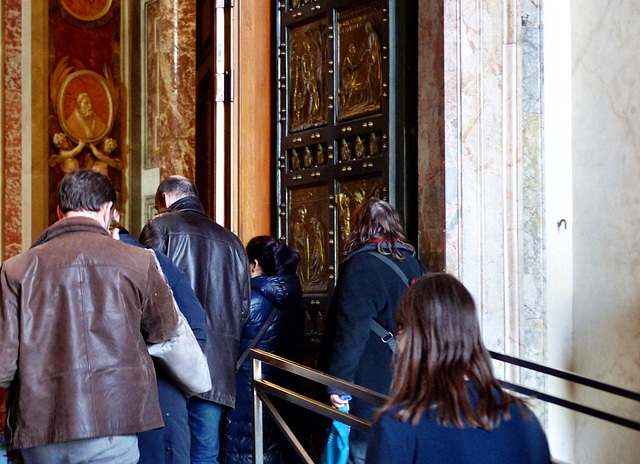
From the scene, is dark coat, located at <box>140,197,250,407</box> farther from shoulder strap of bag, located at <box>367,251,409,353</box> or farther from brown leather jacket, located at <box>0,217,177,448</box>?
brown leather jacket, located at <box>0,217,177,448</box>

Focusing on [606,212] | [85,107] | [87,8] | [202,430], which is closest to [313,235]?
[202,430]

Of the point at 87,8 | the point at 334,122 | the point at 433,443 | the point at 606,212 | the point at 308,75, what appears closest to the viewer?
the point at 433,443

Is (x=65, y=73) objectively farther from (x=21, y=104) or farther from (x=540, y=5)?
(x=540, y=5)

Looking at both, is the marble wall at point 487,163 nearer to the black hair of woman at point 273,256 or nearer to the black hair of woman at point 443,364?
the black hair of woman at point 273,256

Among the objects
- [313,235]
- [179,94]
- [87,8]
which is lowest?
[313,235]

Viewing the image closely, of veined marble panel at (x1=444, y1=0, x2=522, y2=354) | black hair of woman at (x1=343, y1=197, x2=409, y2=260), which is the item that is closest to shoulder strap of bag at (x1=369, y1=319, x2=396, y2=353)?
black hair of woman at (x1=343, y1=197, x2=409, y2=260)

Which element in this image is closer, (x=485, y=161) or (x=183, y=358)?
(x=183, y=358)

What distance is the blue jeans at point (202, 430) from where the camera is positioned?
4.84 m

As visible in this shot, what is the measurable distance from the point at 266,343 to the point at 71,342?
7.89ft

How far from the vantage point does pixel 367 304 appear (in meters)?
4.31

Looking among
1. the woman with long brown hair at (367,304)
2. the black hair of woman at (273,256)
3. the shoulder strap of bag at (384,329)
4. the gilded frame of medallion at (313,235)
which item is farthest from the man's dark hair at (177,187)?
the gilded frame of medallion at (313,235)

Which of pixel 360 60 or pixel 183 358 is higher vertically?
pixel 360 60

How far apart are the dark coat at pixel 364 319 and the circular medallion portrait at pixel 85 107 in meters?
7.20

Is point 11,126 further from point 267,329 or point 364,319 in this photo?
point 364,319
